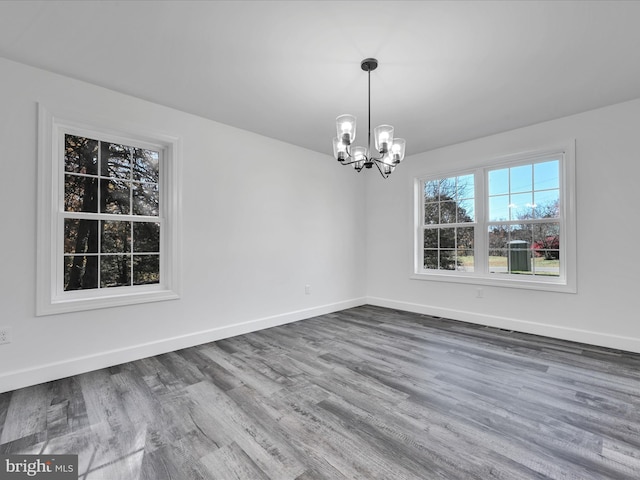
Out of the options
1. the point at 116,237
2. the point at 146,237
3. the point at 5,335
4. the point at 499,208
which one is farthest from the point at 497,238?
the point at 5,335

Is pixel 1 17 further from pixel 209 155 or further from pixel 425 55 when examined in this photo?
pixel 425 55

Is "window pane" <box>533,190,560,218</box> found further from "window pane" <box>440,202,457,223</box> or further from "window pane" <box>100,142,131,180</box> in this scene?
"window pane" <box>100,142,131,180</box>

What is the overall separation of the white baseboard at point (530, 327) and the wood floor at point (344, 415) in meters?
0.16

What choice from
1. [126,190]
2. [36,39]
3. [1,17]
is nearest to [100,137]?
[126,190]

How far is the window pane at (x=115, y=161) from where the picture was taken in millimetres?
2920

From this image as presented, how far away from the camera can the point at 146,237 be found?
3.16 meters

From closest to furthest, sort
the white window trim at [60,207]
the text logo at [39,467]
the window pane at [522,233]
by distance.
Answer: the text logo at [39,467] → the white window trim at [60,207] → the window pane at [522,233]

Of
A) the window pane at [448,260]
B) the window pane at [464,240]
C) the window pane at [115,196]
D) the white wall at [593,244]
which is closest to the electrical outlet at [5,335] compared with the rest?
the window pane at [115,196]

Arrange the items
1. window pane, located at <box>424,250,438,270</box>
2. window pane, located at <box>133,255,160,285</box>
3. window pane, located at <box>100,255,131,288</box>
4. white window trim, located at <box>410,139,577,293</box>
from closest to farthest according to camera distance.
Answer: window pane, located at <box>100,255,131,288</box> → window pane, located at <box>133,255,160,285</box> → white window trim, located at <box>410,139,577,293</box> → window pane, located at <box>424,250,438,270</box>

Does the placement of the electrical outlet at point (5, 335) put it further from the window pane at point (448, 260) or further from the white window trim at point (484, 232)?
the window pane at point (448, 260)

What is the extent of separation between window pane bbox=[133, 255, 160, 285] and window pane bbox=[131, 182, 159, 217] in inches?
18.5

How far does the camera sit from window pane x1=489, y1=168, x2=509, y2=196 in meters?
4.06

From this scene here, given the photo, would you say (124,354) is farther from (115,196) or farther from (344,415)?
(344,415)

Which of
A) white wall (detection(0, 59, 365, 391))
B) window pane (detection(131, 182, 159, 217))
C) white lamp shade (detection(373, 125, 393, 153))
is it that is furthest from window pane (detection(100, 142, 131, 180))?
white lamp shade (detection(373, 125, 393, 153))
